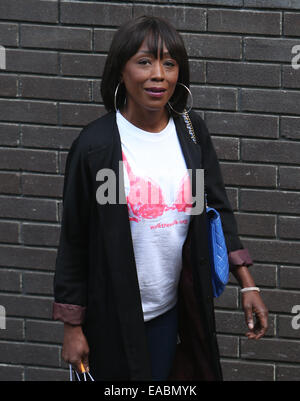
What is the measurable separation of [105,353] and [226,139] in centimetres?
171

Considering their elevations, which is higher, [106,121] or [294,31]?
A: [294,31]

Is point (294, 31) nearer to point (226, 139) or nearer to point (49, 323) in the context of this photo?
point (226, 139)

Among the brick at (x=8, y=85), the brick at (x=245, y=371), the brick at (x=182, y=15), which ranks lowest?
the brick at (x=245, y=371)

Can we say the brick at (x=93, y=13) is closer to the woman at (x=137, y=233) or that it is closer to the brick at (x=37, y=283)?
the woman at (x=137, y=233)

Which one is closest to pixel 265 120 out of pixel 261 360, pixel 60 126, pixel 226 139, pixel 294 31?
pixel 226 139

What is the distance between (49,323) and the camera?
4430mm

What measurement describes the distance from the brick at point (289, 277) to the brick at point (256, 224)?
9.0 inches

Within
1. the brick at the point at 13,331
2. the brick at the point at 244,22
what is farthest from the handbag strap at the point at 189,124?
the brick at the point at 13,331

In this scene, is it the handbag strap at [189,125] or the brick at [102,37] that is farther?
the brick at [102,37]

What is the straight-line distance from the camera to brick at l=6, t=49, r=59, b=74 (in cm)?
417

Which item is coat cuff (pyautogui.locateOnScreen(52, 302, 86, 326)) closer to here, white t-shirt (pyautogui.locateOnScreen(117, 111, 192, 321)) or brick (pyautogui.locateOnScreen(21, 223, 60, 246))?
white t-shirt (pyautogui.locateOnScreen(117, 111, 192, 321))

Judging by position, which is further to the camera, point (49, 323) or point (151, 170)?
point (49, 323)

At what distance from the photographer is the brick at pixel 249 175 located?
417 centimetres
